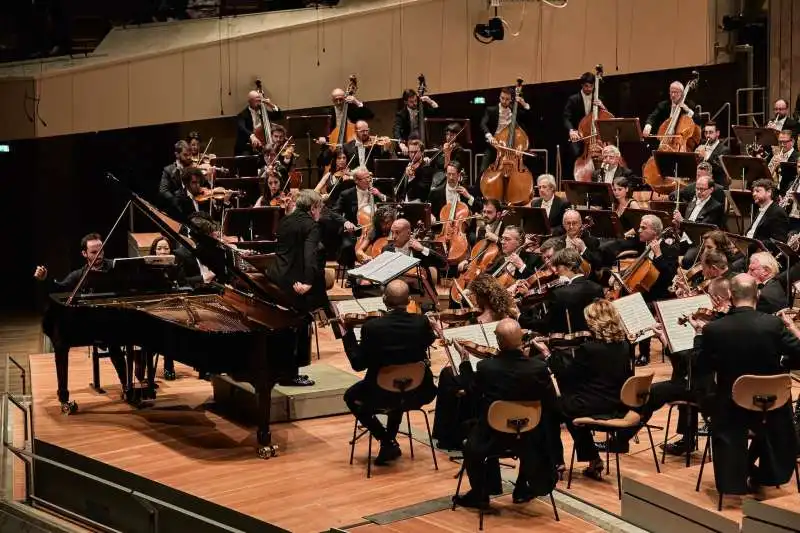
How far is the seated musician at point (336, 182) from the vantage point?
11922 mm

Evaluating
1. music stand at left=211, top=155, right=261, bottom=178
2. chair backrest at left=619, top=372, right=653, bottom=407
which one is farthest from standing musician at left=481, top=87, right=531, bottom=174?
chair backrest at left=619, top=372, right=653, bottom=407

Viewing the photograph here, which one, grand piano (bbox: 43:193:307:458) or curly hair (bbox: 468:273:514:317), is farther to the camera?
grand piano (bbox: 43:193:307:458)

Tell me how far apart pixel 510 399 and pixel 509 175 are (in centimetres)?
626

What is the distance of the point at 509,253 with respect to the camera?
29.8 feet

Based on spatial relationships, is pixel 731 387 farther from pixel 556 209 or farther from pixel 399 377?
pixel 556 209

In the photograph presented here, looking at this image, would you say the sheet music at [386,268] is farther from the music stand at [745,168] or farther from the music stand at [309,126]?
the music stand at [309,126]

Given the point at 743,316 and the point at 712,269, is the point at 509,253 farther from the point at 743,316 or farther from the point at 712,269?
the point at 743,316

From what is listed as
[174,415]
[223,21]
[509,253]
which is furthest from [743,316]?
[223,21]

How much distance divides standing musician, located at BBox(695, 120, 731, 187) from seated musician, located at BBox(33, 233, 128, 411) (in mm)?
5535

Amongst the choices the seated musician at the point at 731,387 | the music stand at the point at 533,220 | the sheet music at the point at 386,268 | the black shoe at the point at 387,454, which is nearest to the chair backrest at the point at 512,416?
the seated musician at the point at 731,387

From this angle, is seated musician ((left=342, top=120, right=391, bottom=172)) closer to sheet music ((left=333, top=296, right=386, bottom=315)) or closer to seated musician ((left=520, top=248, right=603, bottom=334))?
sheet music ((left=333, top=296, right=386, bottom=315))

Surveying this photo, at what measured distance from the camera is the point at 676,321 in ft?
21.3

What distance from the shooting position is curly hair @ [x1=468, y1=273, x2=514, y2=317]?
686cm

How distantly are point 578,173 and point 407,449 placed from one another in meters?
5.41
